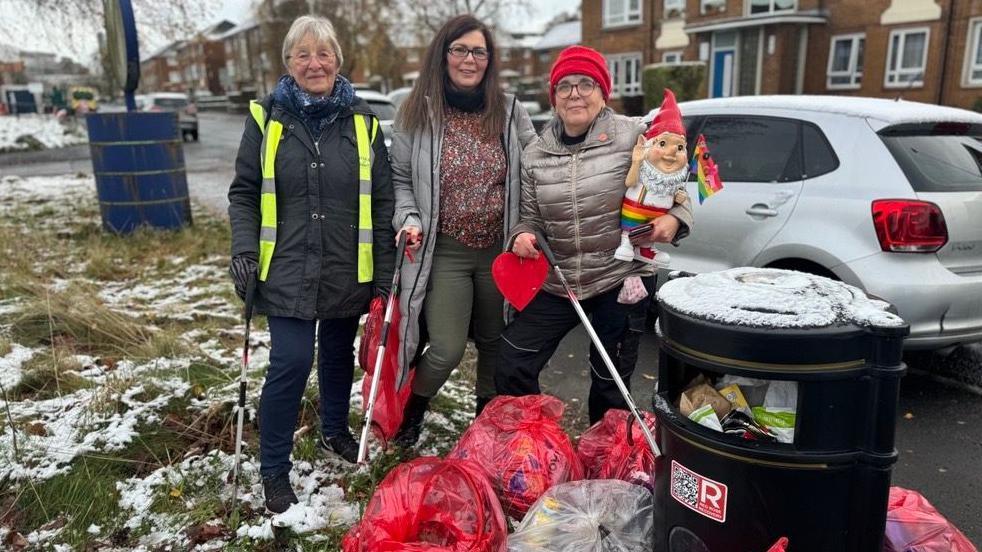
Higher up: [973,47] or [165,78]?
[165,78]

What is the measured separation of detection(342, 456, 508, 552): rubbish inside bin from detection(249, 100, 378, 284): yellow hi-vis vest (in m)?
0.92

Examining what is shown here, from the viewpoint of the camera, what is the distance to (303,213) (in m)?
2.76

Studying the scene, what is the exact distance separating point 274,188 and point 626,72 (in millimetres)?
28923

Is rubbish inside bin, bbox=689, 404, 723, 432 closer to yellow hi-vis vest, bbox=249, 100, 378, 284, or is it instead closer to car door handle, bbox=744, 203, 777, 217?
yellow hi-vis vest, bbox=249, 100, 378, 284

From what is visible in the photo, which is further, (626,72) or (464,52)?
(626,72)

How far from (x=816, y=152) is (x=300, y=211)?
120 inches

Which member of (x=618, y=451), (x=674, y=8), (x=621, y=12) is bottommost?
(x=618, y=451)

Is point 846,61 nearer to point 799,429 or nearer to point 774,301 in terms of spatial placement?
point 774,301

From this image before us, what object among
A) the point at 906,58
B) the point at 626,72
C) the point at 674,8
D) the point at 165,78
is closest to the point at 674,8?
the point at 674,8

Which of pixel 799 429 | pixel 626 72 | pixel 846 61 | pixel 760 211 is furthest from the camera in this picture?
pixel 626 72

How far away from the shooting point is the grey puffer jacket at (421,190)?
2.92 meters

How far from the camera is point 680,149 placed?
264cm

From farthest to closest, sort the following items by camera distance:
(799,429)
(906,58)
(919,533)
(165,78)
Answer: (165,78) < (906,58) < (919,533) < (799,429)

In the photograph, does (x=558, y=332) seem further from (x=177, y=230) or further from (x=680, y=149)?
(x=177, y=230)
